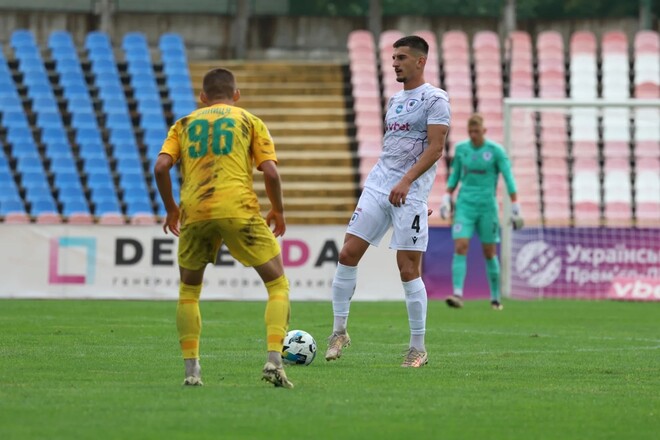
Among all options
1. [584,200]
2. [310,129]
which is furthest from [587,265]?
[310,129]

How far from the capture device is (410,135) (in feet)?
30.2

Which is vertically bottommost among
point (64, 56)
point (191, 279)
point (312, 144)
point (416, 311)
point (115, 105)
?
point (416, 311)

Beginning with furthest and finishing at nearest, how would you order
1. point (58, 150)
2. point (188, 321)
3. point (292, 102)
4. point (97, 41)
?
point (292, 102) < point (97, 41) < point (58, 150) < point (188, 321)

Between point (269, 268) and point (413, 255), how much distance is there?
2010mm

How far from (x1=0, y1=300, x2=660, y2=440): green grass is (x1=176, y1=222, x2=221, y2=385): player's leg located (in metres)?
0.21

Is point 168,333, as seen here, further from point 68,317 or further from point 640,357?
point 640,357

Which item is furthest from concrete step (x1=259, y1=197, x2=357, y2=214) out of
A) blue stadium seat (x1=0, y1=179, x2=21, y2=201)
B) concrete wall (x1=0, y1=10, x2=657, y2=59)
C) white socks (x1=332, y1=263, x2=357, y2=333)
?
white socks (x1=332, y1=263, x2=357, y2=333)

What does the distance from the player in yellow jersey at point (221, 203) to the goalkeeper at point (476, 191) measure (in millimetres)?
9399

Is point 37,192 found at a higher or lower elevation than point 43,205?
higher

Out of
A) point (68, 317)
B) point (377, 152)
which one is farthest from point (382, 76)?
point (68, 317)

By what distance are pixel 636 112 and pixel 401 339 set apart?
48.5ft

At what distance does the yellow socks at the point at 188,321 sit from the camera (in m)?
7.22

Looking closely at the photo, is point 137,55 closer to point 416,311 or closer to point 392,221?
point 392,221

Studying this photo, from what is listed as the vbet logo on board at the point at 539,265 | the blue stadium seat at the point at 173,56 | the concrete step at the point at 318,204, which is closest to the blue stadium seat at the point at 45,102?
the blue stadium seat at the point at 173,56
